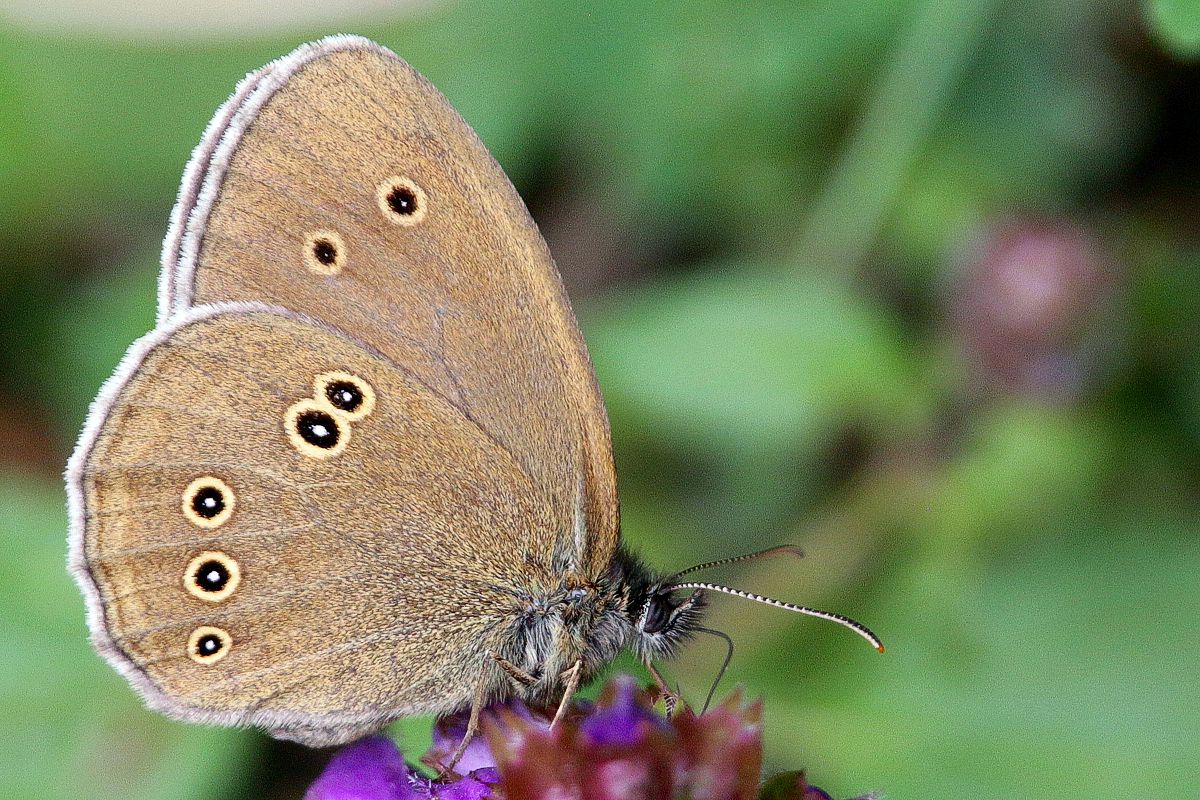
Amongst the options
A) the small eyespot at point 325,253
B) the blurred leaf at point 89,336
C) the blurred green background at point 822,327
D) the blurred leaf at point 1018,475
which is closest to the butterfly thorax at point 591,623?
the small eyespot at point 325,253

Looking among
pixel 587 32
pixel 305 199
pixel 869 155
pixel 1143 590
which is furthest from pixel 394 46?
pixel 1143 590

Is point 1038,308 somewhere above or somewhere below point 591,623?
above

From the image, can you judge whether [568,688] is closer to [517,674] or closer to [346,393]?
[517,674]

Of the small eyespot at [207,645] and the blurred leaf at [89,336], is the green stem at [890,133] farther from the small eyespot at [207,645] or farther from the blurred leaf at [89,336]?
the small eyespot at [207,645]

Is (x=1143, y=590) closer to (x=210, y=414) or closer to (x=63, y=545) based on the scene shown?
(x=210, y=414)

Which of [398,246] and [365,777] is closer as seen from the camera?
[365,777]

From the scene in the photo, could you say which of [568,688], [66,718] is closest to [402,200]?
[568,688]
